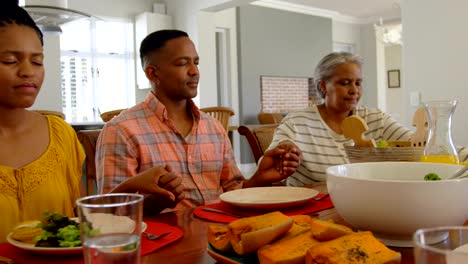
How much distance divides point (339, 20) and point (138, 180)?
8805mm

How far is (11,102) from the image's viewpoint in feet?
4.07

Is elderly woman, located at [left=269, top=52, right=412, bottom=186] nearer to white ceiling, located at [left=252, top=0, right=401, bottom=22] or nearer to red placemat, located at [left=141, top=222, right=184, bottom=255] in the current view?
red placemat, located at [left=141, top=222, right=184, bottom=255]

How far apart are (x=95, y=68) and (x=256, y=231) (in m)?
6.84

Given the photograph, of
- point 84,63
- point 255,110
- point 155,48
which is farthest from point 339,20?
point 155,48

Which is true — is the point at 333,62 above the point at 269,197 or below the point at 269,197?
above

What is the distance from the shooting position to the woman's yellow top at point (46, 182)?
4.09ft

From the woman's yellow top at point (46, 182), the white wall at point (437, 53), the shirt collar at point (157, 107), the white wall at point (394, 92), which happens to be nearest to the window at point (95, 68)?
the white wall at point (437, 53)

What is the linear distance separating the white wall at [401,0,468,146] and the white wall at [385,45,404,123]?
299 inches

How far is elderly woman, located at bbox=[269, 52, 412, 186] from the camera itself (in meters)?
1.94

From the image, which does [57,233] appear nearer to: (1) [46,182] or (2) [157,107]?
(1) [46,182]

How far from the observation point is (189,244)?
82cm

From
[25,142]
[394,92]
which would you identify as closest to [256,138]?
[25,142]

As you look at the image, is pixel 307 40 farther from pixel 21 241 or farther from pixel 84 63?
pixel 21 241

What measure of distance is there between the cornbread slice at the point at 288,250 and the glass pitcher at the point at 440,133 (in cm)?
61
